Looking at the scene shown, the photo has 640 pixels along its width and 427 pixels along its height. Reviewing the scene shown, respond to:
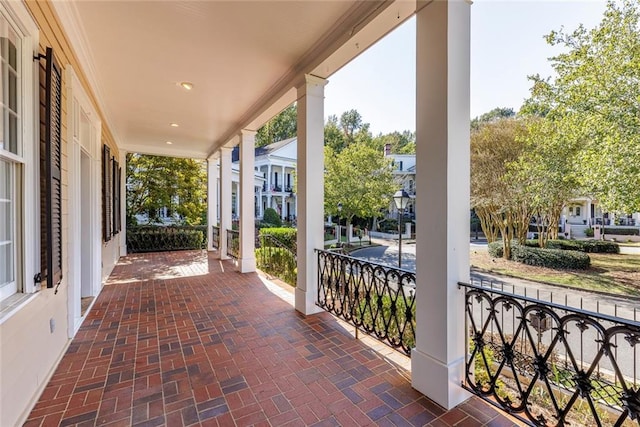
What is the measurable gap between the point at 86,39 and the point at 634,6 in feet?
33.1

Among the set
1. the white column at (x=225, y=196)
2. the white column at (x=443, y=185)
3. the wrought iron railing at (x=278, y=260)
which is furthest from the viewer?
the white column at (x=225, y=196)

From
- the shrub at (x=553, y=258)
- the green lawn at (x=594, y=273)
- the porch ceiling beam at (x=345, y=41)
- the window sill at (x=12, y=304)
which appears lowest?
the green lawn at (x=594, y=273)

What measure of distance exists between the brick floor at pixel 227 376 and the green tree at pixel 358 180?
10619mm

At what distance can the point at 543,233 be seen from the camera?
11.9 meters

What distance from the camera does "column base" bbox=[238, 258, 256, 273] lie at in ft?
20.6

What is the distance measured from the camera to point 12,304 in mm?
1879

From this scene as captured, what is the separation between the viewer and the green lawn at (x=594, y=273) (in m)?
7.73

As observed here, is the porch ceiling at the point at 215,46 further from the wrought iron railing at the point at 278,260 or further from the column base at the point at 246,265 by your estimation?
the wrought iron railing at the point at 278,260

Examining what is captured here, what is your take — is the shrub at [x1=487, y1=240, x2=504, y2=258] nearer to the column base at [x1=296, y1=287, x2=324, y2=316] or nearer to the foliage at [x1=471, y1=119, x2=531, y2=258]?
the foliage at [x1=471, y1=119, x2=531, y2=258]

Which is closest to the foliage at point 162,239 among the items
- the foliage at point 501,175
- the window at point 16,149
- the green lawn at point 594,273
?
the window at point 16,149

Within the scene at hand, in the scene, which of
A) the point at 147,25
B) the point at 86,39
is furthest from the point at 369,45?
the point at 86,39

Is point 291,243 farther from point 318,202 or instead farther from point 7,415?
point 7,415

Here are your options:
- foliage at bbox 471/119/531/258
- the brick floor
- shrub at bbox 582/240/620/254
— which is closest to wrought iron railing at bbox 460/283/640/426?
the brick floor

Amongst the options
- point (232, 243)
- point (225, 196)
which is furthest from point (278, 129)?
point (232, 243)
